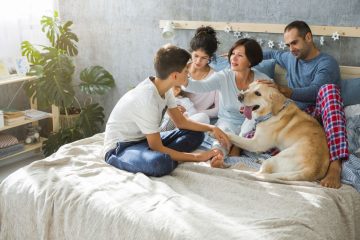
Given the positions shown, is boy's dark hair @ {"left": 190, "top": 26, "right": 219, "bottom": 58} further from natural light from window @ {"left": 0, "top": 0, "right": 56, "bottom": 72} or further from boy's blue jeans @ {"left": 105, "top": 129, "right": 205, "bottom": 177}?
natural light from window @ {"left": 0, "top": 0, "right": 56, "bottom": 72}

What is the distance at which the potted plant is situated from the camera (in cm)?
347

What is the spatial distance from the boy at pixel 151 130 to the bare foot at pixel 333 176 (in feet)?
1.83

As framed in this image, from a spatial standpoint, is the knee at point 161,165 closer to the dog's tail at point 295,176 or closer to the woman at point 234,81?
the dog's tail at point 295,176

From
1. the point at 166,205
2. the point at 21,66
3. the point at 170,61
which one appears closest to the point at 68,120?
the point at 21,66

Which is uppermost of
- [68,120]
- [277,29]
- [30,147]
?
[277,29]

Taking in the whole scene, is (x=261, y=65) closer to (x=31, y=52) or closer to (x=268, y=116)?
(x=268, y=116)

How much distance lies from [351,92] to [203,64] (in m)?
0.96

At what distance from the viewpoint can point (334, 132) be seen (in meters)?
2.22

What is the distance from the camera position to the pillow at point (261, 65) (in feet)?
9.27

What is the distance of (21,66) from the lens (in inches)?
139

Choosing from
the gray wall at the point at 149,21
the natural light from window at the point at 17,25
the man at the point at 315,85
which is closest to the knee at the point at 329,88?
the man at the point at 315,85

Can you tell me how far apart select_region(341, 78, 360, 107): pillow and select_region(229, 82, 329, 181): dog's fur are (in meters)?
0.33

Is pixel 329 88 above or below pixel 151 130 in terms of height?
above

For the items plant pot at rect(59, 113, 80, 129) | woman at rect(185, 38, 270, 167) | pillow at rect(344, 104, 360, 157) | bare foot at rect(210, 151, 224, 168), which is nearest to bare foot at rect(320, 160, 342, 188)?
pillow at rect(344, 104, 360, 157)
